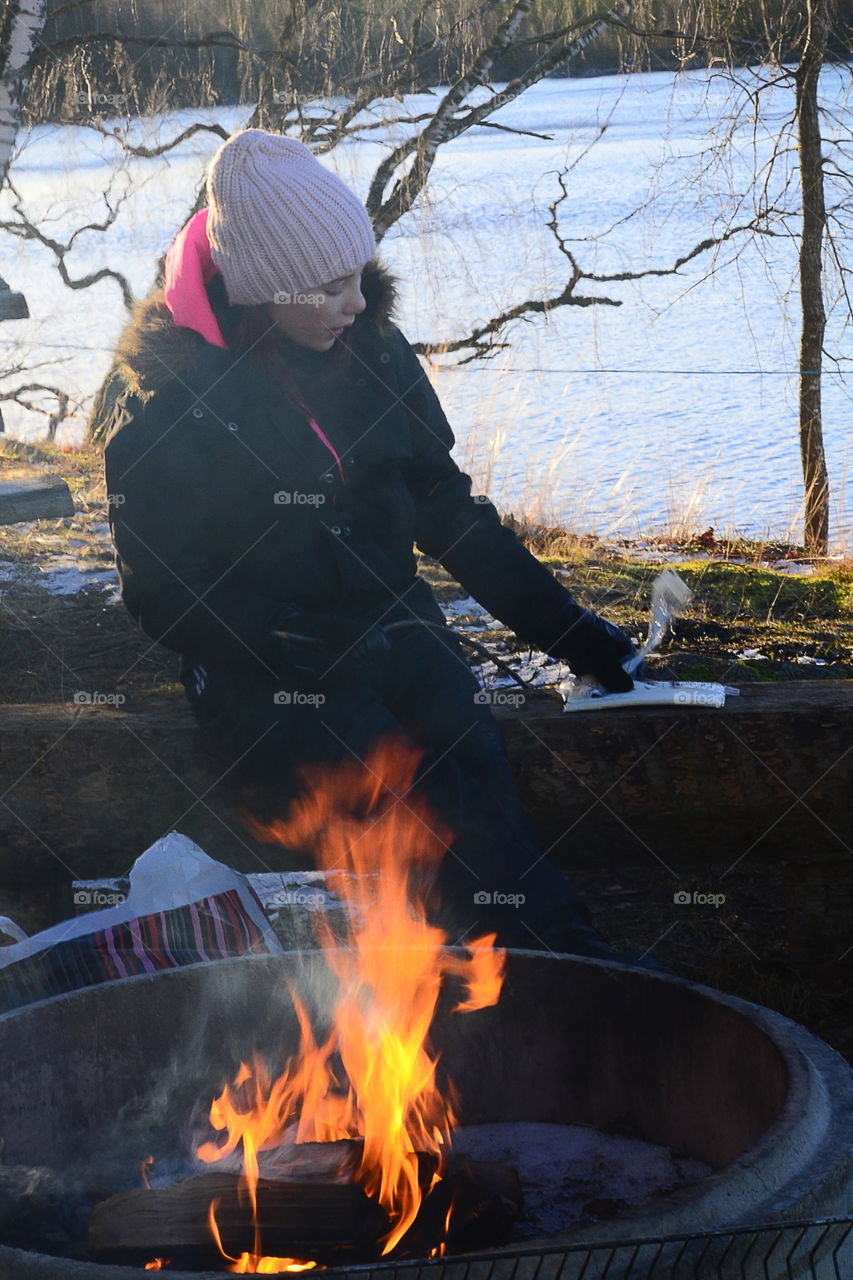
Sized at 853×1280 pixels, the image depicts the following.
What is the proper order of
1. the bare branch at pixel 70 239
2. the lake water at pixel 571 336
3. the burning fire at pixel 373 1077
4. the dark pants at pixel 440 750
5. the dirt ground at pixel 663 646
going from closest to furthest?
the burning fire at pixel 373 1077
the dark pants at pixel 440 750
the dirt ground at pixel 663 646
the lake water at pixel 571 336
the bare branch at pixel 70 239

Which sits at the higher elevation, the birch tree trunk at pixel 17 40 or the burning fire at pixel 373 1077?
the birch tree trunk at pixel 17 40

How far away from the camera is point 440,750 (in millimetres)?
2807

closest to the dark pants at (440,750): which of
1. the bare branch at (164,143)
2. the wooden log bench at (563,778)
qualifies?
the wooden log bench at (563,778)

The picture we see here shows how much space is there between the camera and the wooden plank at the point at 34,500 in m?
4.33

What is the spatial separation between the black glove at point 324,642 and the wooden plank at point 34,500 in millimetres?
1790

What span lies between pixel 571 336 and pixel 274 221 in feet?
32.7

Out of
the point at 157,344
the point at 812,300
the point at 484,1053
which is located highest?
the point at 157,344

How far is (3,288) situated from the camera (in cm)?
462

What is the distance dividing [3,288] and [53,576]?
1378 mm

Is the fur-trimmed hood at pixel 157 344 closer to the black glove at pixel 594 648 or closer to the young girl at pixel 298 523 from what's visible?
the young girl at pixel 298 523

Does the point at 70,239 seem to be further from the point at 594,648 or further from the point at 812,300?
the point at 594,648

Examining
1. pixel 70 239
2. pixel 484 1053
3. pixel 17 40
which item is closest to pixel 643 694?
pixel 484 1053

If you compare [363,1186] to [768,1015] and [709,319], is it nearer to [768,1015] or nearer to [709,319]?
[768,1015]

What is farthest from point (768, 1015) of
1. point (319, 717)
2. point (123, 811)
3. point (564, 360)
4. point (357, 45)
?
point (564, 360)
